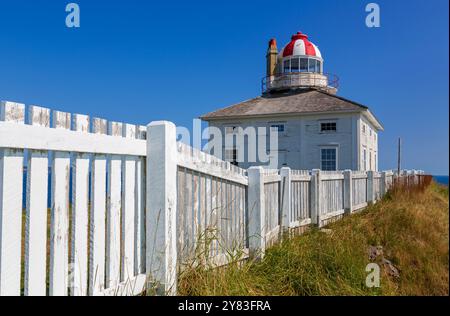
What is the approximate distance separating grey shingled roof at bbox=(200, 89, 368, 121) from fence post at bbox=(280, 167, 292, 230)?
16.3 meters

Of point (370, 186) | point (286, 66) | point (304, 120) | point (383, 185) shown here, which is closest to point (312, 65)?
point (286, 66)

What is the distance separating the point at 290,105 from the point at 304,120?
1.69 meters

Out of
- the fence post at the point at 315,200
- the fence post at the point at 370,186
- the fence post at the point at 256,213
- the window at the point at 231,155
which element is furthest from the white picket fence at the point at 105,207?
the window at the point at 231,155

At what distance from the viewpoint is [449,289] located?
4.37 m

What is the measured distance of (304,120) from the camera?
23.0m

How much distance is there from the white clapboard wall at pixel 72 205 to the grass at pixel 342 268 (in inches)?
33.0

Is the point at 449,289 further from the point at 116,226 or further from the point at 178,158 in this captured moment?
the point at 116,226

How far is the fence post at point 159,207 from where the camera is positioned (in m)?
2.83

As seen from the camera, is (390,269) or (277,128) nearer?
(390,269)

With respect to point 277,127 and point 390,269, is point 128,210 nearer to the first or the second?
point 390,269

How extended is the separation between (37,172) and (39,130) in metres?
0.26

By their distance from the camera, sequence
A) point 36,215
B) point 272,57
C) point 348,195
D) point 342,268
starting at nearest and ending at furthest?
1. point 36,215
2. point 342,268
3. point 348,195
4. point 272,57

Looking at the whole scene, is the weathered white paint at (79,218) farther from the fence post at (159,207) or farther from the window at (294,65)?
the window at (294,65)
